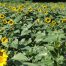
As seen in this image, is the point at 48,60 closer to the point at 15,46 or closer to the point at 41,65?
the point at 41,65

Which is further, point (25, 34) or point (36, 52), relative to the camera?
point (25, 34)

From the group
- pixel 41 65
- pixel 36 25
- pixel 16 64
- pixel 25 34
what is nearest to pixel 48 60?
pixel 41 65

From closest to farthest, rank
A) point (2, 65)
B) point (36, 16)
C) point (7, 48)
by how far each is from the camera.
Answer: point (2, 65), point (7, 48), point (36, 16)

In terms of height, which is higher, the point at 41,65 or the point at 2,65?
the point at 2,65

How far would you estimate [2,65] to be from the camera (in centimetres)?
170

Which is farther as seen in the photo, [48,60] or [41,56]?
[41,56]

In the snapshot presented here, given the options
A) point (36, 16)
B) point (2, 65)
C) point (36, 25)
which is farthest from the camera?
point (36, 16)

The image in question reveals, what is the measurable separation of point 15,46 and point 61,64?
59 cm

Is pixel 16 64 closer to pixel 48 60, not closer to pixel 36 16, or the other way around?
pixel 48 60

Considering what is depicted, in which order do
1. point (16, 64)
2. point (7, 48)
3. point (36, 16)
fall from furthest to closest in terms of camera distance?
point (36, 16)
point (7, 48)
point (16, 64)

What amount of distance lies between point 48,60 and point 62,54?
0.43ft

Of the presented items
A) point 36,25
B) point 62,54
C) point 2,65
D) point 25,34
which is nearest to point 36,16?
point 36,25

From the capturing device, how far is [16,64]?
2.04m

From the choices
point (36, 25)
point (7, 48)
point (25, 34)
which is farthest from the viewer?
point (36, 25)
